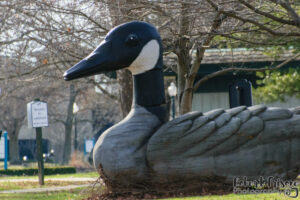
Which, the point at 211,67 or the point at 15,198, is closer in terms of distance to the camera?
the point at 15,198

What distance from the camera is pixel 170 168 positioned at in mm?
7031

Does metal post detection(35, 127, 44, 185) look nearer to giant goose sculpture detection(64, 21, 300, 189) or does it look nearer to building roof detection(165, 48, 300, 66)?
building roof detection(165, 48, 300, 66)

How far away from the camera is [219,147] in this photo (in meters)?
7.03

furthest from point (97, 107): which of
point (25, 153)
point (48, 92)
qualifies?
point (25, 153)

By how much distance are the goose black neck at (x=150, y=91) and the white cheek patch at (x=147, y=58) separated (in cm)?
8

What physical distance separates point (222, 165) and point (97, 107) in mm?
30444

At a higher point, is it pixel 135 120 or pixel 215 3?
pixel 215 3

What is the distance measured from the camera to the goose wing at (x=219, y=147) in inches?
276

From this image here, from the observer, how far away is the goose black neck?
7551mm

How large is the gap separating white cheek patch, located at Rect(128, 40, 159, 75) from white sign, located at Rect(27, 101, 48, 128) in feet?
24.1

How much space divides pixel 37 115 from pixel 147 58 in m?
7.68

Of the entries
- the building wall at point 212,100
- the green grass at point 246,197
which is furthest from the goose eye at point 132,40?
the building wall at point 212,100

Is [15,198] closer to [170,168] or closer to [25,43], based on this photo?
[170,168]

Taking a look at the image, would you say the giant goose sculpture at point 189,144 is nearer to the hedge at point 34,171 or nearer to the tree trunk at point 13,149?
the hedge at point 34,171
